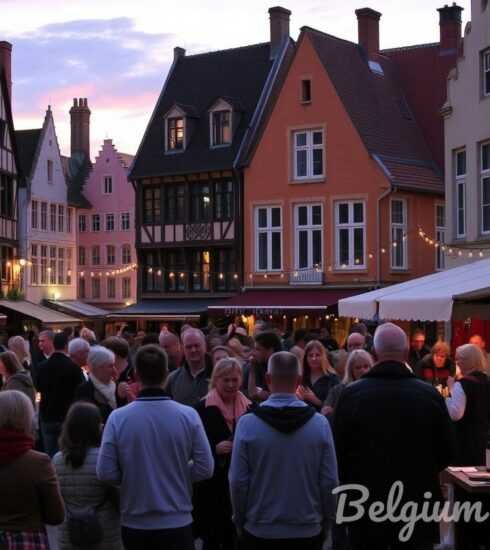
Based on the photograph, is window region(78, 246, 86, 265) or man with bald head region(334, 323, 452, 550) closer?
man with bald head region(334, 323, 452, 550)

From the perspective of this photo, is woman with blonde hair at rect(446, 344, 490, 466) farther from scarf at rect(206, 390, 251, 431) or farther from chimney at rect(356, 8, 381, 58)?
chimney at rect(356, 8, 381, 58)

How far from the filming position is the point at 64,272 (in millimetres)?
45500

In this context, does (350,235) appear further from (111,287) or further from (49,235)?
(111,287)

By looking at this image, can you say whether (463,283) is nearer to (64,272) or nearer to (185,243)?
(185,243)

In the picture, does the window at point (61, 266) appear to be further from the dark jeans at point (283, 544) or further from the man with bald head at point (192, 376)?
the dark jeans at point (283, 544)

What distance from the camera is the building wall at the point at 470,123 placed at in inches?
901

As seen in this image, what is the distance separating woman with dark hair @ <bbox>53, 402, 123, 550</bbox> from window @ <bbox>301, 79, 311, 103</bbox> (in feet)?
91.3

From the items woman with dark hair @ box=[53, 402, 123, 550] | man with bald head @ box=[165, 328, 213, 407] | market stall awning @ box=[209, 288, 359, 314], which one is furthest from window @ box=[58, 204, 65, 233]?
woman with dark hair @ box=[53, 402, 123, 550]

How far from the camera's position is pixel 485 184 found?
2297 centimetres

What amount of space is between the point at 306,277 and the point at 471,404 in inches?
951

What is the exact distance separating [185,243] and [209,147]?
3379 millimetres

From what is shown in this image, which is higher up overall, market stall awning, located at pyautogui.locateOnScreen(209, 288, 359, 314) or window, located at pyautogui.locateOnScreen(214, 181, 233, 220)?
window, located at pyautogui.locateOnScreen(214, 181, 233, 220)

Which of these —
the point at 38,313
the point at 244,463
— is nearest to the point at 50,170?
the point at 38,313

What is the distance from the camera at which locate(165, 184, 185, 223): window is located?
36.8 m
